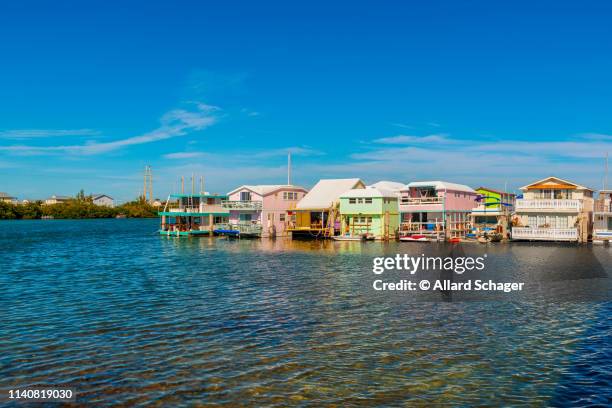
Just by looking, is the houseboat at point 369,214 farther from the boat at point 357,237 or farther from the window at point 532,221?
the window at point 532,221

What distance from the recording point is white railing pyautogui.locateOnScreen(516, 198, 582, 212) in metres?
56.3

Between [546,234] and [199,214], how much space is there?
151 ft

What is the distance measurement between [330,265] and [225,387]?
24986mm

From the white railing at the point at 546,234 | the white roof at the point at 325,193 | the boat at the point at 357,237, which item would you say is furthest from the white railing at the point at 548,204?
the white roof at the point at 325,193

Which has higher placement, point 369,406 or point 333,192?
point 333,192

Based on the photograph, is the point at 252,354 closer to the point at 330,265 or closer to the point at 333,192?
the point at 330,265

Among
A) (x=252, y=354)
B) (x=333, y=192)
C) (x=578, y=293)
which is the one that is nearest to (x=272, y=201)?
(x=333, y=192)

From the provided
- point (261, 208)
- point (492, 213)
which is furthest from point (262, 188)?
point (492, 213)

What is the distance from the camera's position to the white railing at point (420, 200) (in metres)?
62.9

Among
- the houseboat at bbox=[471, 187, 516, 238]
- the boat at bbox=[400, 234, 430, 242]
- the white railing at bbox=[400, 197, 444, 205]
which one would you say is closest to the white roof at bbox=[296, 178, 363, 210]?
the white railing at bbox=[400, 197, 444, 205]

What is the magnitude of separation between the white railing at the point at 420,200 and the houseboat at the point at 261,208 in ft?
51.0

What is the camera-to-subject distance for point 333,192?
70.0 m

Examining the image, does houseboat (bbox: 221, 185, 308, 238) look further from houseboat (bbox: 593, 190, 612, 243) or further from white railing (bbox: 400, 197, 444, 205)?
houseboat (bbox: 593, 190, 612, 243)

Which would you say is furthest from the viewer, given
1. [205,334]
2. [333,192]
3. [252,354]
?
[333,192]
